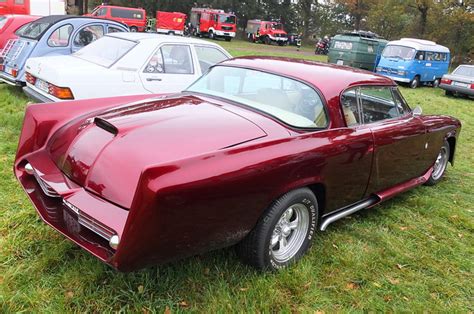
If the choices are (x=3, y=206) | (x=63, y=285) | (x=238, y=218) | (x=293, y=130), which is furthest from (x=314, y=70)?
(x=3, y=206)

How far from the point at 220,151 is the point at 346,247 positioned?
5.39 ft

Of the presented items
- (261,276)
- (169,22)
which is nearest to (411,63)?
(261,276)

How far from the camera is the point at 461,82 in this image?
52.5 ft

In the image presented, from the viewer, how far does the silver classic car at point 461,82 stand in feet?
51.8

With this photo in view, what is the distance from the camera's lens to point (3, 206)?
3688 mm

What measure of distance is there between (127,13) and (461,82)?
24032mm

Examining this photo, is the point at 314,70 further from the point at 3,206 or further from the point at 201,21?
the point at 201,21

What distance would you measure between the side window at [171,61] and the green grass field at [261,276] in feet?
9.18

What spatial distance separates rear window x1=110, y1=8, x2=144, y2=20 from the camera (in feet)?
101

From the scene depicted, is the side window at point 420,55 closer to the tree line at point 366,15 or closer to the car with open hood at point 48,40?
the car with open hood at point 48,40

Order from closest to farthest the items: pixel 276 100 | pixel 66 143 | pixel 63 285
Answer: pixel 63 285, pixel 66 143, pixel 276 100

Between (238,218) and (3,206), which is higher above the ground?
(238,218)

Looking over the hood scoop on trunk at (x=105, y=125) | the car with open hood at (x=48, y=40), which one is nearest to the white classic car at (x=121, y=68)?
the car with open hood at (x=48, y=40)

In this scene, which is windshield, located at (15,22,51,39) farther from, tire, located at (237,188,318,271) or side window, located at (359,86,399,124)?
tire, located at (237,188,318,271)
